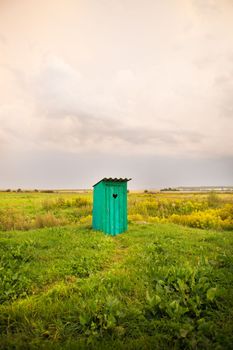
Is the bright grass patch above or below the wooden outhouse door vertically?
below

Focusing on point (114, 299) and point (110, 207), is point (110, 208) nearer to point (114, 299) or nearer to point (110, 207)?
point (110, 207)

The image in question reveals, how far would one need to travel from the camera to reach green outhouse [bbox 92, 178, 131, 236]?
37.9 ft

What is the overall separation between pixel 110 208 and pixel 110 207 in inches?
1.7

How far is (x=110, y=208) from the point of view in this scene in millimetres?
11766

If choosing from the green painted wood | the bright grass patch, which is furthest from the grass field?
the green painted wood

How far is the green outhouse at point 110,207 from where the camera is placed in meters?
11.5

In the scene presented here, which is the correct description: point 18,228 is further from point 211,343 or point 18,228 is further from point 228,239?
point 211,343

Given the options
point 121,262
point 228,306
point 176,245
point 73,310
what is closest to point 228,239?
point 176,245

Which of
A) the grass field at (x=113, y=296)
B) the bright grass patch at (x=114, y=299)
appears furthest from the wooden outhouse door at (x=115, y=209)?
the bright grass patch at (x=114, y=299)

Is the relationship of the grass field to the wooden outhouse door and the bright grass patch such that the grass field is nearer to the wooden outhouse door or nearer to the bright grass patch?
the bright grass patch

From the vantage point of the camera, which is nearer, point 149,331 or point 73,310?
point 149,331

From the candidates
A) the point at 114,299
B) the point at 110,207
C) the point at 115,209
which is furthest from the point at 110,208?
the point at 114,299

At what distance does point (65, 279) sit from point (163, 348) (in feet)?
10.5

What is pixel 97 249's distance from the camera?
8.51 meters
